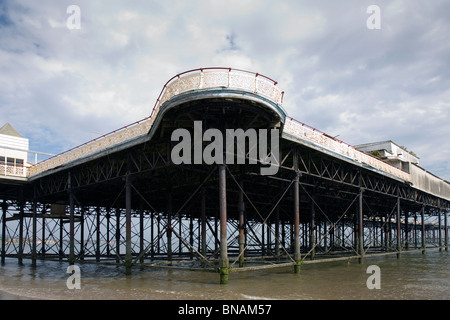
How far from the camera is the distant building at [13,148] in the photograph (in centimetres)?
3291

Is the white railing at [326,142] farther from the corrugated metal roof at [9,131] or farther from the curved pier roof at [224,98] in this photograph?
the corrugated metal roof at [9,131]

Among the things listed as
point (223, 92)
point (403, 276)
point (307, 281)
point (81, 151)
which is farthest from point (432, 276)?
point (81, 151)

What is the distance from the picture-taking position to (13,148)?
33.1m

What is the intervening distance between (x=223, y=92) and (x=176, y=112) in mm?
2663

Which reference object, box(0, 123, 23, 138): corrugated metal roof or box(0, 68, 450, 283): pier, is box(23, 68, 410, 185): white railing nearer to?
box(0, 68, 450, 283): pier

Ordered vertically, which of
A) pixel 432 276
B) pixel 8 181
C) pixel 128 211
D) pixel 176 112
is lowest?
pixel 432 276

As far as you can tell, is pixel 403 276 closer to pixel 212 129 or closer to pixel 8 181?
pixel 212 129

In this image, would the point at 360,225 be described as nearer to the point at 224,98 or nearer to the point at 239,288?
the point at 239,288

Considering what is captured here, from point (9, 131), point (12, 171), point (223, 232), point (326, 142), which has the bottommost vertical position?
point (223, 232)

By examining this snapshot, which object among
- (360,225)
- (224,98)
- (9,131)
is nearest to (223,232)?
(224,98)

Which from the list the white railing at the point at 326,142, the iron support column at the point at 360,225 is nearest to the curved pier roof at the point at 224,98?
the white railing at the point at 326,142

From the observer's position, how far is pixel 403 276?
21.9 m

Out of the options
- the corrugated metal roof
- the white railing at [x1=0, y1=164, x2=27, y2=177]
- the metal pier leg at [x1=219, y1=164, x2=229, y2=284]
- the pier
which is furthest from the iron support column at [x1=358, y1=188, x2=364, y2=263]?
the corrugated metal roof
